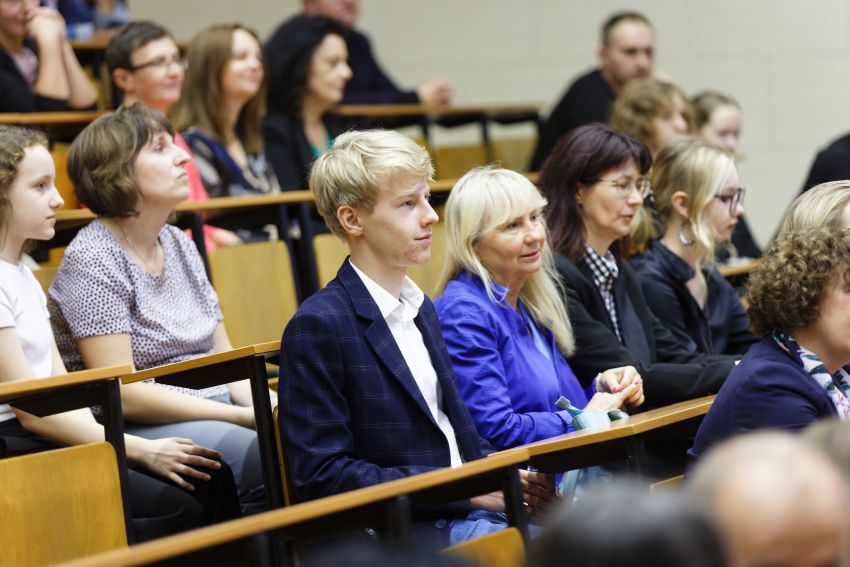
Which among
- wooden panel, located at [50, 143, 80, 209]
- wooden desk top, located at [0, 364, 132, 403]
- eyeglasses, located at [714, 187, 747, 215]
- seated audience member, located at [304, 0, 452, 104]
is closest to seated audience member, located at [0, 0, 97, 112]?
wooden panel, located at [50, 143, 80, 209]

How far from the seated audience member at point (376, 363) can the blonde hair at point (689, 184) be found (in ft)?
3.92

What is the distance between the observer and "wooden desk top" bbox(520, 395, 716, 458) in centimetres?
198

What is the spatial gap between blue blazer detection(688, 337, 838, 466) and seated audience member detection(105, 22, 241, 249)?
2.06 metres

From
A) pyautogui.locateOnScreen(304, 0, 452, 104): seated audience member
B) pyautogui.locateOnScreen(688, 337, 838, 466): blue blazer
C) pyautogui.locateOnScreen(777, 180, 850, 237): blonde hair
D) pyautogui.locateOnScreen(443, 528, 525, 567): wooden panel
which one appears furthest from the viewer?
pyautogui.locateOnScreen(304, 0, 452, 104): seated audience member

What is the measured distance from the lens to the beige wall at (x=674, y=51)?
584cm

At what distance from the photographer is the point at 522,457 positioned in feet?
5.99

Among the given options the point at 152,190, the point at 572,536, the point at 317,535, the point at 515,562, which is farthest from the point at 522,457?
the point at 152,190

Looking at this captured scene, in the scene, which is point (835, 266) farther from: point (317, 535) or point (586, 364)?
point (317, 535)

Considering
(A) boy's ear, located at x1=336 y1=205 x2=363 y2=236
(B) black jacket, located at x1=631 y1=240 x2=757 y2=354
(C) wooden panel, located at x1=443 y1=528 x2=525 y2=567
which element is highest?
(A) boy's ear, located at x1=336 y1=205 x2=363 y2=236

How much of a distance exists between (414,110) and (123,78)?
1.53 meters

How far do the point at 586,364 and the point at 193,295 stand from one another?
988 millimetres

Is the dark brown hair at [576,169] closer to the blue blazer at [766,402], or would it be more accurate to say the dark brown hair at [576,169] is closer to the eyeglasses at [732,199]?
the eyeglasses at [732,199]

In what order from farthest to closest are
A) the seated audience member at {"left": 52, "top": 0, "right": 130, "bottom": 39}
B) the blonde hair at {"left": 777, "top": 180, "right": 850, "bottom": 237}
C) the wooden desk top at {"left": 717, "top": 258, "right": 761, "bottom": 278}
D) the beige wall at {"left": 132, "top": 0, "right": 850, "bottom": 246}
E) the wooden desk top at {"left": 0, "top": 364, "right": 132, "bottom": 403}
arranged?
the beige wall at {"left": 132, "top": 0, "right": 850, "bottom": 246}, the seated audience member at {"left": 52, "top": 0, "right": 130, "bottom": 39}, the wooden desk top at {"left": 717, "top": 258, "right": 761, "bottom": 278}, the blonde hair at {"left": 777, "top": 180, "right": 850, "bottom": 237}, the wooden desk top at {"left": 0, "top": 364, "right": 132, "bottom": 403}

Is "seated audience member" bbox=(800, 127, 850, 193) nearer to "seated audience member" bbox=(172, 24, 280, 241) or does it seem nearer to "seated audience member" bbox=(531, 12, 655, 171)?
"seated audience member" bbox=(531, 12, 655, 171)
